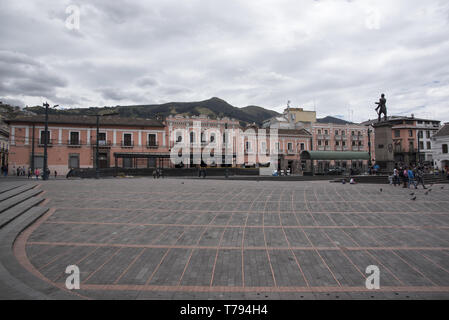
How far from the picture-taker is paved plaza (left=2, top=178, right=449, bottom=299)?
4496 millimetres

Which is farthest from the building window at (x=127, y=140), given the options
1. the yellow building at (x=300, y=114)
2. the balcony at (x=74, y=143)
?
the yellow building at (x=300, y=114)

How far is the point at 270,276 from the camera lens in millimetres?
4918

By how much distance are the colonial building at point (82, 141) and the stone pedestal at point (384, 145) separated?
24.3 m

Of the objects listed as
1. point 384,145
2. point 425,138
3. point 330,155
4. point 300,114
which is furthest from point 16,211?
point 425,138

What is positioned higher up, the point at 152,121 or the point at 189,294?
the point at 152,121

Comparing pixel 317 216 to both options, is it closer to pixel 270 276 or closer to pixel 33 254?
pixel 270 276

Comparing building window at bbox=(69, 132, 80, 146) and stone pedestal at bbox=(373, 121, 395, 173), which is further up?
building window at bbox=(69, 132, 80, 146)

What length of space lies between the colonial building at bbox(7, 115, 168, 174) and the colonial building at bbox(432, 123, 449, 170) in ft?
134

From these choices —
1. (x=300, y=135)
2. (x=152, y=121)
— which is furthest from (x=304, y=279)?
(x=300, y=135)

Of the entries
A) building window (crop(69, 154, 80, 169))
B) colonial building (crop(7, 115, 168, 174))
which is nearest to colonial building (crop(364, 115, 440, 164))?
colonial building (crop(7, 115, 168, 174))

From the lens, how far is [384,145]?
19.5 metres

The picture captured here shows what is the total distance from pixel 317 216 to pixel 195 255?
15.8 ft

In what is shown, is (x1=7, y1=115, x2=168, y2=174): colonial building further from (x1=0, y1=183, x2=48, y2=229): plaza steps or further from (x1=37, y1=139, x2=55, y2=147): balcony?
(x1=0, y1=183, x2=48, y2=229): plaza steps
